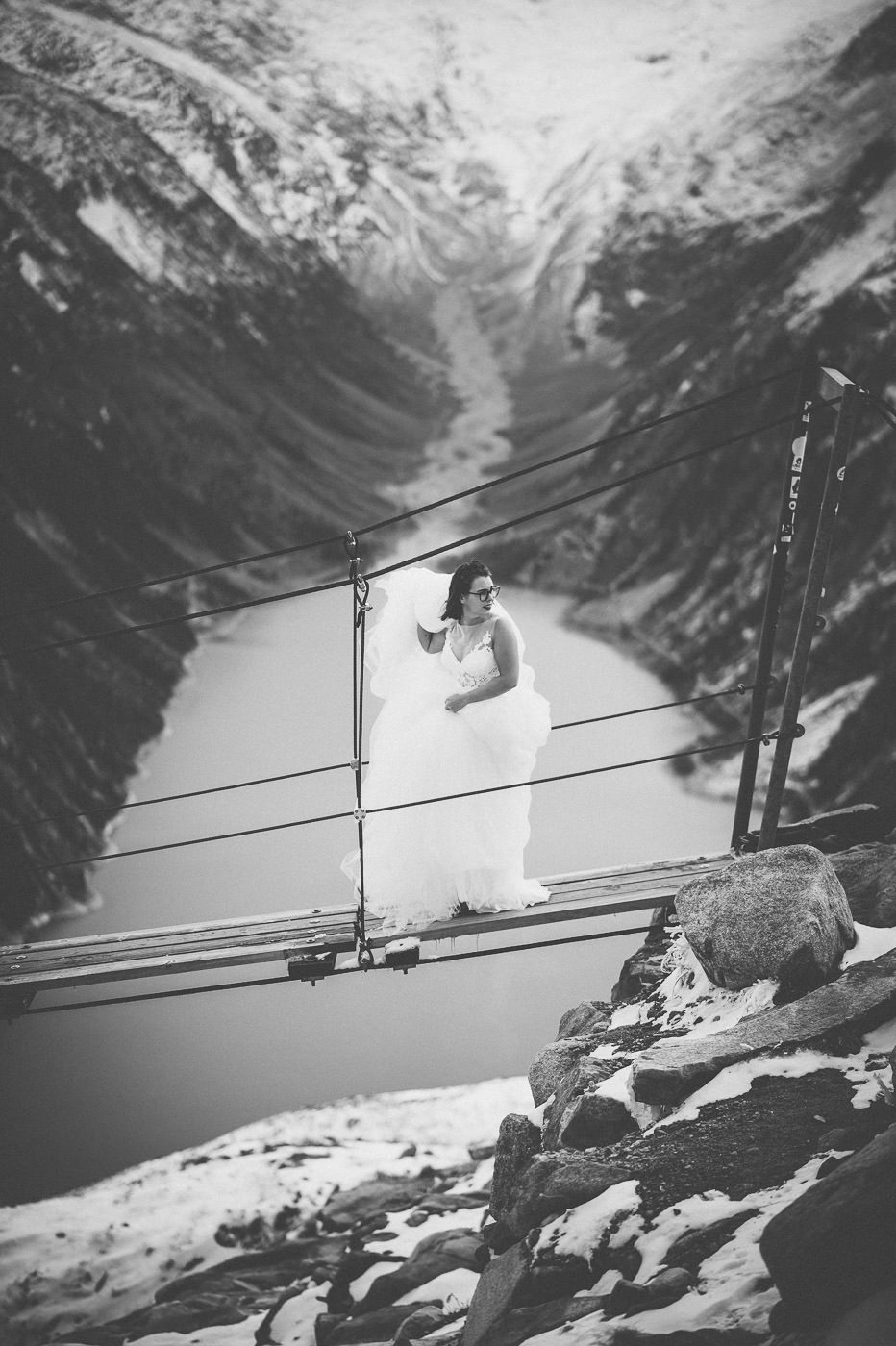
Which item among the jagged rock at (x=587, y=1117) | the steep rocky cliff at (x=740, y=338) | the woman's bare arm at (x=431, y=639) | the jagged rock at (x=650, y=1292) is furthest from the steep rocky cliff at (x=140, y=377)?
the jagged rock at (x=650, y=1292)

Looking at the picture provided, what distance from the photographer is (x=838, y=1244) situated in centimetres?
145

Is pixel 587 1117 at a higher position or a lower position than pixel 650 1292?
higher

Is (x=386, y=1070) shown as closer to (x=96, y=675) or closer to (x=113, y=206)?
(x=96, y=675)

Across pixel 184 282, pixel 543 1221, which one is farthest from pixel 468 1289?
pixel 184 282

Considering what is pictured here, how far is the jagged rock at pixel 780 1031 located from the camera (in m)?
2.04

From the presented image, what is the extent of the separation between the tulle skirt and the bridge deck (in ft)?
0.20

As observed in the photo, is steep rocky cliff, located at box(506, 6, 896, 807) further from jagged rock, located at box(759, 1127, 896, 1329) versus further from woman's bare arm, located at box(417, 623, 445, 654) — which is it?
jagged rock, located at box(759, 1127, 896, 1329)

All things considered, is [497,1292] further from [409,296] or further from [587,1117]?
[409,296]

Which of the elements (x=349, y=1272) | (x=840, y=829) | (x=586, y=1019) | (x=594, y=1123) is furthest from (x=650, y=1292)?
(x=349, y=1272)

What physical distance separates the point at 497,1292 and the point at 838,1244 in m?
0.82

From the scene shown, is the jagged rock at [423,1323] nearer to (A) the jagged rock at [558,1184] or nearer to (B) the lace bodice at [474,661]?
(A) the jagged rock at [558,1184]

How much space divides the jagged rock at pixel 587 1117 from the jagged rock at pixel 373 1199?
244 cm

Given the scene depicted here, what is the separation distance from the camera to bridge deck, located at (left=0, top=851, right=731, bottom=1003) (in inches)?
97.6

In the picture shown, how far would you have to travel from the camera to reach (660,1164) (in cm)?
197
